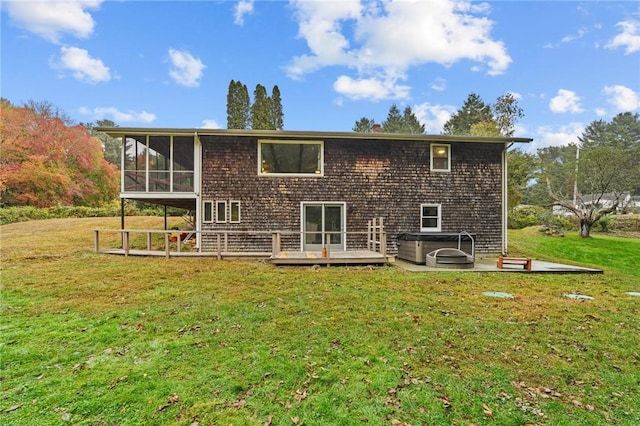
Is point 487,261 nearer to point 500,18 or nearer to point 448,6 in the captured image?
point 448,6

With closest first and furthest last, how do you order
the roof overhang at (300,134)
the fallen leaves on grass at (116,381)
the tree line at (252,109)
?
the fallen leaves on grass at (116,381) < the roof overhang at (300,134) < the tree line at (252,109)

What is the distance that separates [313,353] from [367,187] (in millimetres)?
8330

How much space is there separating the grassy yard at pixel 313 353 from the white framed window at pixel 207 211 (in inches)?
168

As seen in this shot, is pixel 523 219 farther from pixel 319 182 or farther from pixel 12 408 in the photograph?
pixel 12 408

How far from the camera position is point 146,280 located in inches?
258

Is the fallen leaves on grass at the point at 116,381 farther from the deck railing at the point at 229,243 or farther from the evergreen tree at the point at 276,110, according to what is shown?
the evergreen tree at the point at 276,110

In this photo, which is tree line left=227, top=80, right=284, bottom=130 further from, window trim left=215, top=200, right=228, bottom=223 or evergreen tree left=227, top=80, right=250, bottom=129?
window trim left=215, top=200, right=228, bottom=223

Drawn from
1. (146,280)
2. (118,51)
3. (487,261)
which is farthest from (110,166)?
(487,261)

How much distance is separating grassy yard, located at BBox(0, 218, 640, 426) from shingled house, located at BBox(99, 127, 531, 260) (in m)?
4.45

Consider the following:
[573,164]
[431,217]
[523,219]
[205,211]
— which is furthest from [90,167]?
[573,164]

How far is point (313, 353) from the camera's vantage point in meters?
3.38

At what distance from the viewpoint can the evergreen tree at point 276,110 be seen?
32156 millimetres

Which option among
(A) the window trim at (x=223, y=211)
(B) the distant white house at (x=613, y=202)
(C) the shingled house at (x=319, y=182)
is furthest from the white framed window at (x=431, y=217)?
(B) the distant white house at (x=613, y=202)

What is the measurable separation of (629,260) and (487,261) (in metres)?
6.75
